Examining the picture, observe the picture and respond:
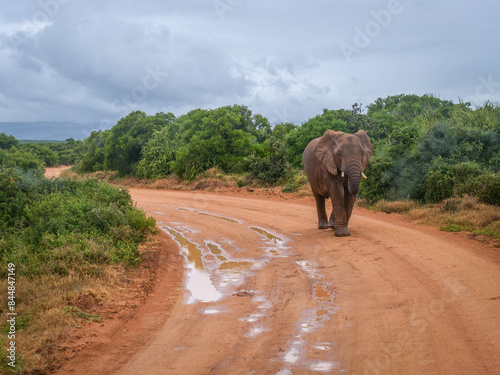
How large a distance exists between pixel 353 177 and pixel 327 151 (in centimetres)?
116

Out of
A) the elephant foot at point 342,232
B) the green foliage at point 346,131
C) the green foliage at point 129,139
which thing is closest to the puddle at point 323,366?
the elephant foot at point 342,232

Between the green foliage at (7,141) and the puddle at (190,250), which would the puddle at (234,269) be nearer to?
the puddle at (190,250)

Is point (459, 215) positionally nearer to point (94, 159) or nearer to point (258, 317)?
point (258, 317)

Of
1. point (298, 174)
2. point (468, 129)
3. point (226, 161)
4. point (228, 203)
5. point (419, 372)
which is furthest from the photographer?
point (226, 161)

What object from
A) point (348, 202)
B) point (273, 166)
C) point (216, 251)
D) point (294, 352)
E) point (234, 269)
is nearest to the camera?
point (294, 352)

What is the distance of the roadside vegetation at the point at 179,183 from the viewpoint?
326 inches

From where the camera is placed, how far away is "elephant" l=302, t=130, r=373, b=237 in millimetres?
11648

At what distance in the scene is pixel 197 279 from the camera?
894cm

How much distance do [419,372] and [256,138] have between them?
26.6 metres

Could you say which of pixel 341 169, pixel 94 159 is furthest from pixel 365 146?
pixel 94 159

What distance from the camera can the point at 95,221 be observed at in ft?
36.2

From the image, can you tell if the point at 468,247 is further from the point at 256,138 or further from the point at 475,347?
the point at 256,138

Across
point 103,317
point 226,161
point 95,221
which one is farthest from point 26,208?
point 226,161

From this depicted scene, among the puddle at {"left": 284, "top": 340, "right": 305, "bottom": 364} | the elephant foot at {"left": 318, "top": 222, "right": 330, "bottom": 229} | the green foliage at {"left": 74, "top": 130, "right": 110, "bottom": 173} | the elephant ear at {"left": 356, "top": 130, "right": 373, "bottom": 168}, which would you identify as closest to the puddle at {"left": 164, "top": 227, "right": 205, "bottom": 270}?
the elephant foot at {"left": 318, "top": 222, "right": 330, "bottom": 229}
